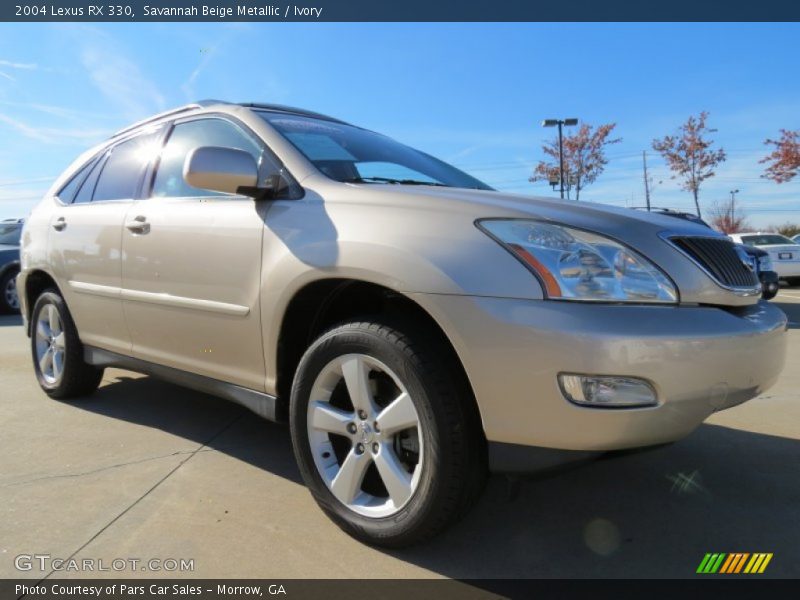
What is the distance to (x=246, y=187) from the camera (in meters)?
2.43

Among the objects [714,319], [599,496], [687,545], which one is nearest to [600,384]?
[714,319]

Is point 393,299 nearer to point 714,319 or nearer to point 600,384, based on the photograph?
point 600,384

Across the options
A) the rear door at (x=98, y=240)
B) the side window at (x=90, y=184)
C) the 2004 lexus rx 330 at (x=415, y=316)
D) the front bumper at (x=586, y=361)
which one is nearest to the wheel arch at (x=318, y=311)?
the 2004 lexus rx 330 at (x=415, y=316)

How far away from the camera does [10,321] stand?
30.0 ft

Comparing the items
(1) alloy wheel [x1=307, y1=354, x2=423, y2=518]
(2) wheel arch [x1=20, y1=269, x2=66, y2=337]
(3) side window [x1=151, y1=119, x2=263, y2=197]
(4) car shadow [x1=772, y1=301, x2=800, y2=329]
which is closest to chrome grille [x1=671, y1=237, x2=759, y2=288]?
(1) alloy wheel [x1=307, y1=354, x2=423, y2=518]

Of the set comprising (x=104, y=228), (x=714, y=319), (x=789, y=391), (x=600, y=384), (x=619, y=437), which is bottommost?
(x=789, y=391)

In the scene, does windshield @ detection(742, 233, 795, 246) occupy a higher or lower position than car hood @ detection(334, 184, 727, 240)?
lower

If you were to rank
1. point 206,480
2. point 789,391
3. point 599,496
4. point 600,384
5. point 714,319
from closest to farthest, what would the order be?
point 600,384, point 714,319, point 599,496, point 206,480, point 789,391

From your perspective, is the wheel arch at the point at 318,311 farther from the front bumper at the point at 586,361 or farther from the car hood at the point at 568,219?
the front bumper at the point at 586,361

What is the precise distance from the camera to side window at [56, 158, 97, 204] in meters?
3.98

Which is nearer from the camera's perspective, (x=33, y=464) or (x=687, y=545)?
(x=687, y=545)

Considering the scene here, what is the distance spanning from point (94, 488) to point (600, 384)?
2203 mm

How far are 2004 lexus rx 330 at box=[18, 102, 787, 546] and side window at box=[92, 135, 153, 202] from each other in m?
0.36

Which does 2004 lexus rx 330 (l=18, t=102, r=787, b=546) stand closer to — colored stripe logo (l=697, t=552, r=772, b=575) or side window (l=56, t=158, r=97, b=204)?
colored stripe logo (l=697, t=552, r=772, b=575)
